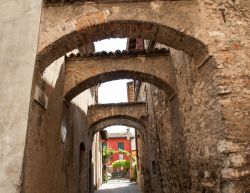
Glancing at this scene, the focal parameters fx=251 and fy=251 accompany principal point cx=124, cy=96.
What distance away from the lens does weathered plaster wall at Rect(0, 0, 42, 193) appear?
11.6 feet

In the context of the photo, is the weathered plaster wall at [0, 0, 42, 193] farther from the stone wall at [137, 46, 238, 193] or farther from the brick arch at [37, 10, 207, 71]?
the stone wall at [137, 46, 238, 193]

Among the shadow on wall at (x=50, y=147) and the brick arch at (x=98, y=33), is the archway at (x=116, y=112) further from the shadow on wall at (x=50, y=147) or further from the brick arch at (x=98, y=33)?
the brick arch at (x=98, y=33)

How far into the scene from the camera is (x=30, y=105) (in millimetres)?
3881

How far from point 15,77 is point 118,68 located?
3.05 m

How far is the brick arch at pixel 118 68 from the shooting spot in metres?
6.50

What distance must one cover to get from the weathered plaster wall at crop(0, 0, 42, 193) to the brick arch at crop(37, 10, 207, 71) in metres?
0.26

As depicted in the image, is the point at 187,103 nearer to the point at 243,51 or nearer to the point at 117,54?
the point at 243,51

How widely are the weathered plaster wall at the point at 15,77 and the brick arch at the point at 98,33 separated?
0.85 feet

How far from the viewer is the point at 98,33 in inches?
173

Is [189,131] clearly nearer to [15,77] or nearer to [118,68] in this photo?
[118,68]

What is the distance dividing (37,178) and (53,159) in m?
1.01

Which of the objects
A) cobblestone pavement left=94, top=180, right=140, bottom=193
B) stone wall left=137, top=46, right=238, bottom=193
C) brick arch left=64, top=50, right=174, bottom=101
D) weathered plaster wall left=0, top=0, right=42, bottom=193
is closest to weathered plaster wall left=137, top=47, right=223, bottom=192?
stone wall left=137, top=46, right=238, bottom=193

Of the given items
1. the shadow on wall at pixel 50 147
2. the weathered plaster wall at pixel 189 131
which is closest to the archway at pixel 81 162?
the shadow on wall at pixel 50 147

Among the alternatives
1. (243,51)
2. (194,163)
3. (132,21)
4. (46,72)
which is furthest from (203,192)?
(46,72)
